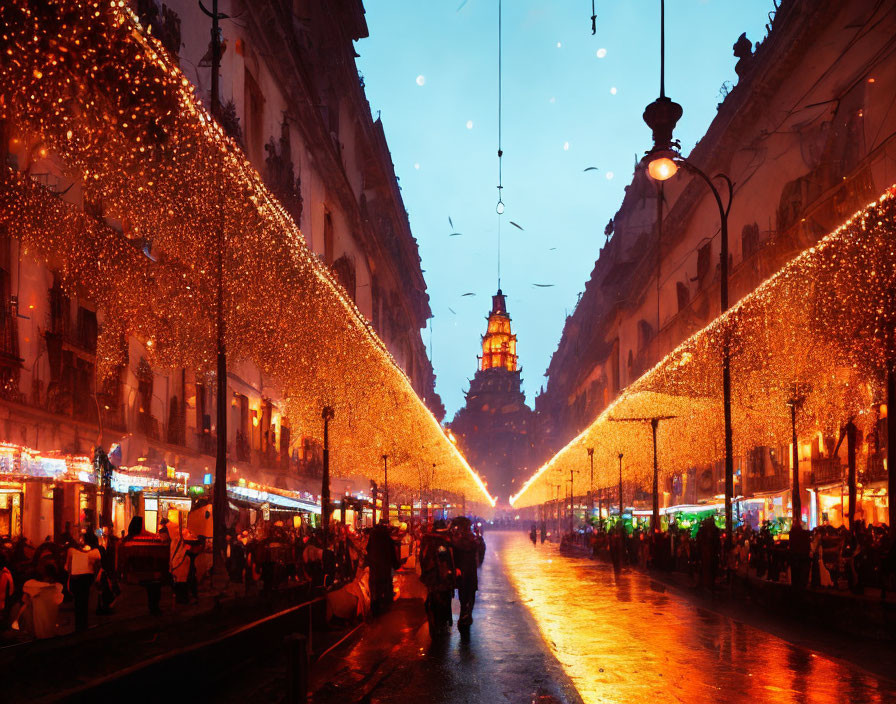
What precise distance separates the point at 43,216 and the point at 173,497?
39.4ft

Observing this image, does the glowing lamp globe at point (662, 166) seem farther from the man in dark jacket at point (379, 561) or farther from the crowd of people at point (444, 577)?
the man in dark jacket at point (379, 561)

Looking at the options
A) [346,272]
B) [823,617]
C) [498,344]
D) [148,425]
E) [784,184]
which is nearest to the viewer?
[823,617]

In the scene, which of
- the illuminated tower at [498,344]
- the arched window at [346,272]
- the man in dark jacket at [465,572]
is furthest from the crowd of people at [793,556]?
the illuminated tower at [498,344]

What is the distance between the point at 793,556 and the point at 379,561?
25.5 feet

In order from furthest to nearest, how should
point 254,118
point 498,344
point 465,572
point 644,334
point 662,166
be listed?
point 498,344 < point 644,334 < point 254,118 < point 662,166 < point 465,572

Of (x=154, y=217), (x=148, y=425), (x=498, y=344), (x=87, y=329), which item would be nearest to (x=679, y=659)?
(x=154, y=217)

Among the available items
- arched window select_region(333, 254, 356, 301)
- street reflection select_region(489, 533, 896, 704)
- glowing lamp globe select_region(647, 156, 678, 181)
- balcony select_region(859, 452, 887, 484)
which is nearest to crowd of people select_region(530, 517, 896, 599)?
street reflection select_region(489, 533, 896, 704)

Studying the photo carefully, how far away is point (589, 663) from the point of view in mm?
12375

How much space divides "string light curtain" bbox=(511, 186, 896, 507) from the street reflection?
5886 millimetres

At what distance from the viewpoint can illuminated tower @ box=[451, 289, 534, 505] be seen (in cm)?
17950

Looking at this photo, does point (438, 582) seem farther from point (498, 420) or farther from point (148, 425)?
point (498, 420)

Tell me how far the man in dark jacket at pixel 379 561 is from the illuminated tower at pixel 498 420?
156758 millimetres

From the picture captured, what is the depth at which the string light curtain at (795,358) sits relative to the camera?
662 inches

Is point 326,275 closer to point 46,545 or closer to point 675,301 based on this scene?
point 46,545
